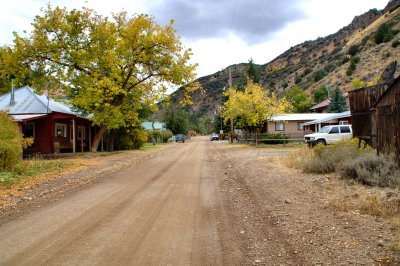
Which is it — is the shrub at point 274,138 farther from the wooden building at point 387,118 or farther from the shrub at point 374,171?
the shrub at point 374,171

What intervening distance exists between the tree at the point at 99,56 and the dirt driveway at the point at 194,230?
17.0m

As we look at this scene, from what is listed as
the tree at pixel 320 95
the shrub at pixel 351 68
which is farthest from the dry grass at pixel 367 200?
the shrub at pixel 351 68

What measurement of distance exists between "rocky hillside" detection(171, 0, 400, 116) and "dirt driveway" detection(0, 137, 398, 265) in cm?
2116

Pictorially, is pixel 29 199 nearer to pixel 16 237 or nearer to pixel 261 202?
pixel 16 237

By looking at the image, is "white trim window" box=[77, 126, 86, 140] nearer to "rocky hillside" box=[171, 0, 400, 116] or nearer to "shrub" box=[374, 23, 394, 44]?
"rocky hillside" box=[171, 0, 400, 116]

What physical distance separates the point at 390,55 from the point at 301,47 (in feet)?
254

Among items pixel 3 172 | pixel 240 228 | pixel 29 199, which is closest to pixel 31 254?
pixel 240 228

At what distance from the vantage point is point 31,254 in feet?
16.9

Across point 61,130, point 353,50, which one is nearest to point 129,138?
point 61,130

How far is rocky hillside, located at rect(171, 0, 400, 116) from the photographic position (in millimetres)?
63778

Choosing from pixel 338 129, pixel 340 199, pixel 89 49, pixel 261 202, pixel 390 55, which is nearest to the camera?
pixel 340 199

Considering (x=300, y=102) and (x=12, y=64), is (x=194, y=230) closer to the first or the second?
(x=12, y=64)

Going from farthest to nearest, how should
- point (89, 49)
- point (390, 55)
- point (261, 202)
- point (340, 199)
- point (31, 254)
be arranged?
point (390, 55) → point (89, 49) → point (261, 202) → point (340, 199) → point (31, 254)

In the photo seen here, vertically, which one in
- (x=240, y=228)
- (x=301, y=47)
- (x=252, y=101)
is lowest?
(x=240, y=228)
